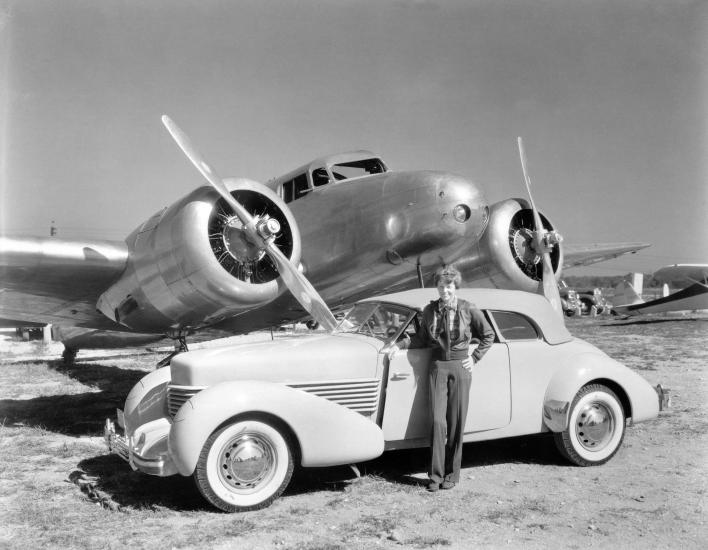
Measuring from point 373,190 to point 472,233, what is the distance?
144 cm

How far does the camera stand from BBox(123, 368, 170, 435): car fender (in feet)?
16.7

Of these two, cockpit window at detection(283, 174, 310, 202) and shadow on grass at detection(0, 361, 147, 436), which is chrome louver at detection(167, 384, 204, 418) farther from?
cockpit window at detection(283, 174, 310, 202)

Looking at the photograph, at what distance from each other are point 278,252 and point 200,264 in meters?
0.93

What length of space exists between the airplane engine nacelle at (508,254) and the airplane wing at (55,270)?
526cm

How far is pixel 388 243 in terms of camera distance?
8273mm

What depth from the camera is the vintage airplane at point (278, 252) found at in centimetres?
727

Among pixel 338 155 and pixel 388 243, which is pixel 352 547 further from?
pixel 338 155

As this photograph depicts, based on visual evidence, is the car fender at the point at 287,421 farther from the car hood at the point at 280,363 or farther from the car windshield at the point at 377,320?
the car windshield at the point at 377,320

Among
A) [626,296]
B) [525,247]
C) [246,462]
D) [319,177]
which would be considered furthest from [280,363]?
[626,296]

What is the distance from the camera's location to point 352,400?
467cm

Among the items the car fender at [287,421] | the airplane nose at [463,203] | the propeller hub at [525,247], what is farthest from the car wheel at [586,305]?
the car fender at [287,421]

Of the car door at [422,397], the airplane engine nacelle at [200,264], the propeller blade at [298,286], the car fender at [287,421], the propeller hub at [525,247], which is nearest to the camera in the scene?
→ the car fender at [287,421]

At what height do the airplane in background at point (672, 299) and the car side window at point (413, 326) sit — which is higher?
the airplane in background at point (672, 299)

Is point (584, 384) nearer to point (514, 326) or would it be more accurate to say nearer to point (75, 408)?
point (514, 326)
